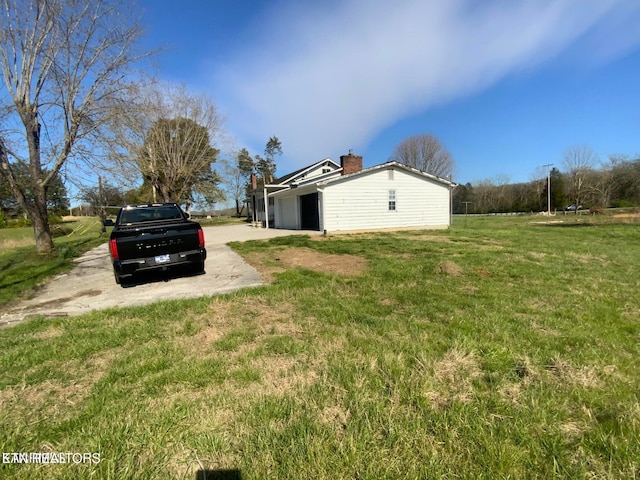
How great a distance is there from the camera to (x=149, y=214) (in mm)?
7547

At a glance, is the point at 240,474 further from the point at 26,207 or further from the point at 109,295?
the point at 26,207

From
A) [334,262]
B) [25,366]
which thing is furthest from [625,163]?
[25,366]

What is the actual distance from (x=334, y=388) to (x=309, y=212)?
18.0 meters

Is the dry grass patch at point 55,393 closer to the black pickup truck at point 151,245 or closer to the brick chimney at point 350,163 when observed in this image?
the black pickup truck at point 151,245

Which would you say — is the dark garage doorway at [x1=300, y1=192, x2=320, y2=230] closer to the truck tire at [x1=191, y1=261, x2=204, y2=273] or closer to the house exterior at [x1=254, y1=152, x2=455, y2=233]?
the house exterior at [x1=254, y1=152, x2=455, y2=233]

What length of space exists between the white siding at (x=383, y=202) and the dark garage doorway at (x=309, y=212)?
2.52 m

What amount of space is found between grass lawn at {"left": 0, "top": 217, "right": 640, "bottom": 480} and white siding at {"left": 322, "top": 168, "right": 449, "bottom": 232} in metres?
12.4

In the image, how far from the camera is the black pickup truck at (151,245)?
19.3 feet

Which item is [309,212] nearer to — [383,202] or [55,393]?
[383,202]

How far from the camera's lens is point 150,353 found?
320 centimetres

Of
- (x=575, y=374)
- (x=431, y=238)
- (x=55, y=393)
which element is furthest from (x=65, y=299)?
(x=431, y=238)

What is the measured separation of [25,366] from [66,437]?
1628mm

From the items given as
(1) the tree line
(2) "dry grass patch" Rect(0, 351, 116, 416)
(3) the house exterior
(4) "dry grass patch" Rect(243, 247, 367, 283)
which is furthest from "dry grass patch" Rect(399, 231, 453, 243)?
(1) the tree line

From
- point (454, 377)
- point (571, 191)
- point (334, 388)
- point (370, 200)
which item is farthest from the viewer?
point (571, 191)
